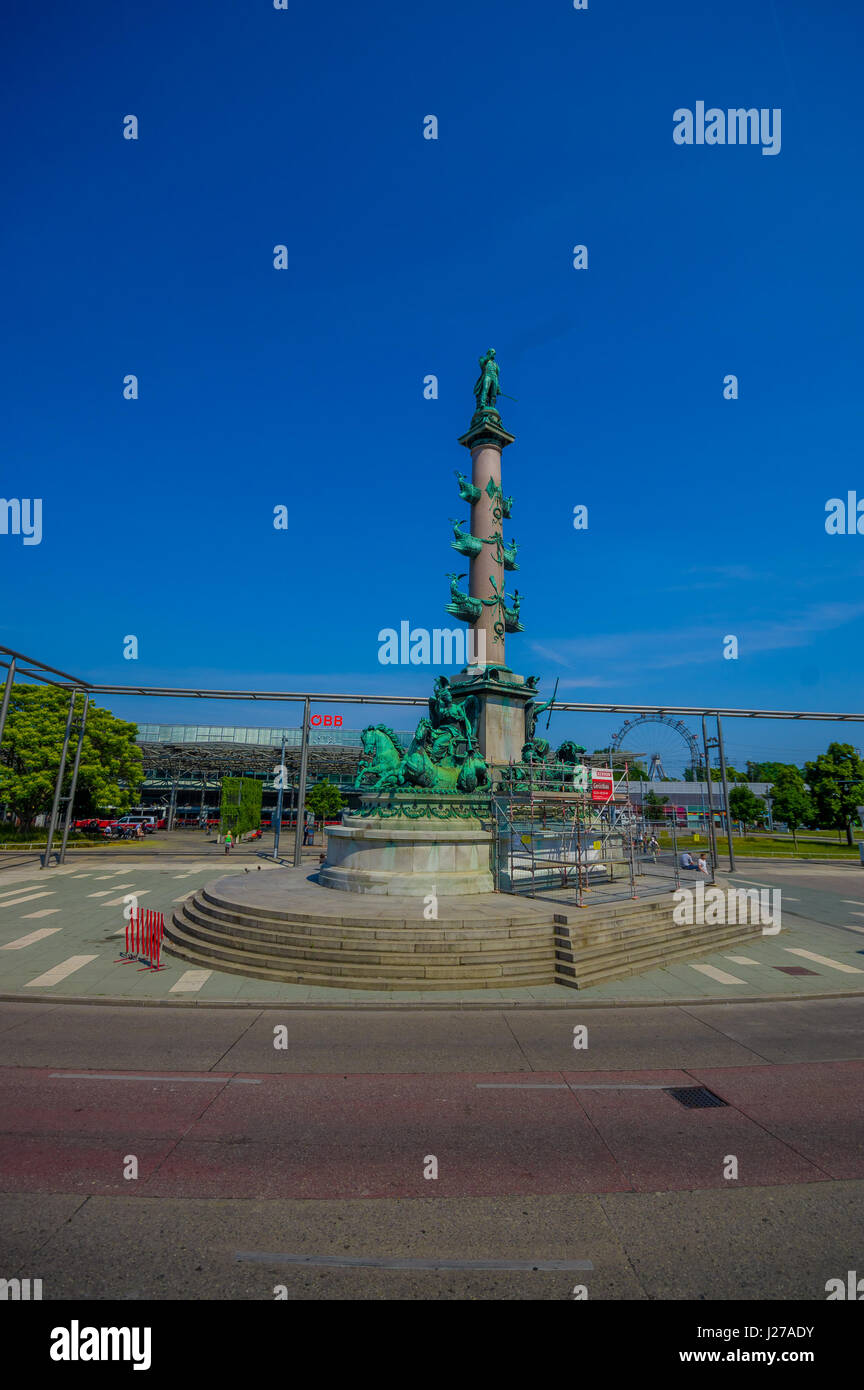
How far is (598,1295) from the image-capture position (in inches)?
197

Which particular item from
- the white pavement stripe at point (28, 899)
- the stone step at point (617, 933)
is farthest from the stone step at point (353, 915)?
the white pavement stripe at point (28, 899)

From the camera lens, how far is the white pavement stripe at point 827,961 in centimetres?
1600

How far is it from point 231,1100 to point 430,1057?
125 inches

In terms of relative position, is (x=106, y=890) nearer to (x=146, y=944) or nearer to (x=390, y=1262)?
(x=146, y=944)

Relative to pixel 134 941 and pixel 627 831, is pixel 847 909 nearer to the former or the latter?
pixel 627 831

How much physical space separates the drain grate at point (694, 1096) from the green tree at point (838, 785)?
58.5 meters

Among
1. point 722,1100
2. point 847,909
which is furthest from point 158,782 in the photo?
point 722,1100

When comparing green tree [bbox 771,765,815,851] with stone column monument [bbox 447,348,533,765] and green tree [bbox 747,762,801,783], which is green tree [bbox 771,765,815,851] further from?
stone column monument [bbox 447,348,533,765]

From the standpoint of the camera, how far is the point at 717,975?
15.5 meters

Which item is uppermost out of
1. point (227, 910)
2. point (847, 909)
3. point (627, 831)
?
point (627, 831)

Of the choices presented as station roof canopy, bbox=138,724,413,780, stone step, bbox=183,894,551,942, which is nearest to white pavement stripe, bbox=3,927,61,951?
stone step, bbox=183,894,551,942

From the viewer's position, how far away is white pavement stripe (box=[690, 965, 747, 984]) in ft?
49.0

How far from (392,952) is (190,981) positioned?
14.8ft
